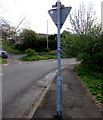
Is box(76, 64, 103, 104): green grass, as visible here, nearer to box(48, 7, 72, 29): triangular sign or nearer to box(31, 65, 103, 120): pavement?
box(31, 65, 103, 120): pavement

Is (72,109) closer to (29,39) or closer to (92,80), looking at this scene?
(92,80)

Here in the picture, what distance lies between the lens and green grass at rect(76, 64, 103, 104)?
7.78 m

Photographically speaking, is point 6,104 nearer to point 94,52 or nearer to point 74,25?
point 94,52

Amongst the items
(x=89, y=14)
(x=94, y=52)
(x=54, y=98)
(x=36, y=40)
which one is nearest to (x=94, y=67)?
(x=94, y=52)

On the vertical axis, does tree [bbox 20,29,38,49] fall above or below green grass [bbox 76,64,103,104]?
above

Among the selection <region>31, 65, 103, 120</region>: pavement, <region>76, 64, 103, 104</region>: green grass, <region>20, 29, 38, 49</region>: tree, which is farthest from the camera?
<region>20, 29, 38, 49</region>: tree

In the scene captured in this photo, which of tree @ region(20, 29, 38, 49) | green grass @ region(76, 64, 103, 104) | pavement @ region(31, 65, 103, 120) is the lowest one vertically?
pavement @ region(31, 65, 103, 120)

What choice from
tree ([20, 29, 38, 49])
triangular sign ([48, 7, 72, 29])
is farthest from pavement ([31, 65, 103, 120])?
tree ([20, 29, 38, 49])

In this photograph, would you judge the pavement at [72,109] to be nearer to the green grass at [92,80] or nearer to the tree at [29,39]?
the green grass at [92,80]

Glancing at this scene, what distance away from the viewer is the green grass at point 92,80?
778 cm

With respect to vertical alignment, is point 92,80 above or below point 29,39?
below

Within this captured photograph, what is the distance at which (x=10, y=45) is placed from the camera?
54.7 metres

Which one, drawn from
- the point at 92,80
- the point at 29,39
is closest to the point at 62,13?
the point at 92,80

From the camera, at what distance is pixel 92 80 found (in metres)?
10.7
